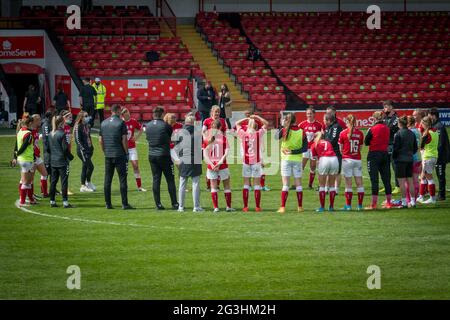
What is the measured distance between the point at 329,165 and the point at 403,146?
69.7 inches

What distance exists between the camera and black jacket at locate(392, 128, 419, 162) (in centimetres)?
2094

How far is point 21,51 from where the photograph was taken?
42250 millimetres

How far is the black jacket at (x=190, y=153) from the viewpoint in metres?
20.2

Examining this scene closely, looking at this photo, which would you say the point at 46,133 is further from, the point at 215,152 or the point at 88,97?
the point at 88,97

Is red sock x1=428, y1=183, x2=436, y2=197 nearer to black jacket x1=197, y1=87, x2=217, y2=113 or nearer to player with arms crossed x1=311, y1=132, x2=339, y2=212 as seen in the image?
player with arms crossed x1=311, y1=132, x2=339, y2=212

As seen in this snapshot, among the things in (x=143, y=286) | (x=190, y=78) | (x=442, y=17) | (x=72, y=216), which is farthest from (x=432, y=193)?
(x=442, y=17)

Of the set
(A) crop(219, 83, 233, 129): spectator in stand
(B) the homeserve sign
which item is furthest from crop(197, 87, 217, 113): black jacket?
(B) the homeserve sign

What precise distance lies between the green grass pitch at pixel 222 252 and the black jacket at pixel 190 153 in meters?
0.90

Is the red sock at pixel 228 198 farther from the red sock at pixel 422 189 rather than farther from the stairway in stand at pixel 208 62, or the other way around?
the stairway in stand at pixel 208 62

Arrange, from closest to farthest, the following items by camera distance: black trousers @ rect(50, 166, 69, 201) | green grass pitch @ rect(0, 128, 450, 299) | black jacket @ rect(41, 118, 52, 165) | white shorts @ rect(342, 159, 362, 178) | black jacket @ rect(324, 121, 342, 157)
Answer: green grass pitch @ rect(0, 128, 450, 299)
white shorts @ rect(342, 159, 362, 178)
black trousers @ rect(50, 166, 69, 201)
black jacket @ rect(324, 121, 342, 157)
black jacket @ rect(41, 118, 52, 165)

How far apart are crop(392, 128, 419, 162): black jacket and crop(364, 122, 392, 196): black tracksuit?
0.26m

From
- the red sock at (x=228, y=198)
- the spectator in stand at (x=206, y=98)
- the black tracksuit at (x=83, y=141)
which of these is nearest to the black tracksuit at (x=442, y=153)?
the red sock at (x=228, y=198)

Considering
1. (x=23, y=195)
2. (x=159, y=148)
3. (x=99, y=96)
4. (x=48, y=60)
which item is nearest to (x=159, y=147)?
(x=159, y=148)

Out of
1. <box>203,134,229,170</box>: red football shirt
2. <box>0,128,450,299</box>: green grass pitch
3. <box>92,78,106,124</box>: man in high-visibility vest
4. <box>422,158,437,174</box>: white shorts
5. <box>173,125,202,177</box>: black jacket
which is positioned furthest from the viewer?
<box>92,78,106,124</box>: man in high-visibility vest
